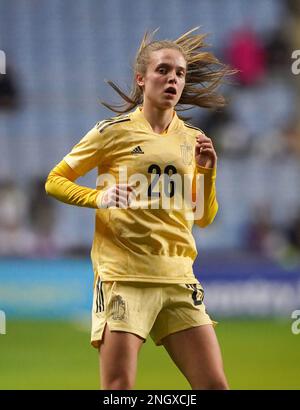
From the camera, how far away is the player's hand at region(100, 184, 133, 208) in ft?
14.8

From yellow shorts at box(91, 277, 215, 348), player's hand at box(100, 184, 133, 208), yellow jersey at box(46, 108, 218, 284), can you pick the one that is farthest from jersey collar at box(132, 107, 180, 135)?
yellow shorts at box(91, 277, 215, 348)

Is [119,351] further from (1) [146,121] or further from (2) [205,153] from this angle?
(1) [146,121]

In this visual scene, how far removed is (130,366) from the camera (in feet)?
14.9

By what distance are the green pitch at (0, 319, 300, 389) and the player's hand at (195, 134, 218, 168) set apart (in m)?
3.68

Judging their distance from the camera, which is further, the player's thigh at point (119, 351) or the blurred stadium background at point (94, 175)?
the blurred stadium background at point (94, 175)

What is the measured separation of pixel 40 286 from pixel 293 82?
5847mm

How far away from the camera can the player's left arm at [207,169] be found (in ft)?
15.8

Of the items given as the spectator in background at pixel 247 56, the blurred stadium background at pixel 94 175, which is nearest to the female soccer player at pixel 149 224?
the blurred stadium background at pixel 94 175

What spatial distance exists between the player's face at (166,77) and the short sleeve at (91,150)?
31 centimetres

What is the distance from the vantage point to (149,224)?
15.6 ft

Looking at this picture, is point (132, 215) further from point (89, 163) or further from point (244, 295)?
point (244, 295)

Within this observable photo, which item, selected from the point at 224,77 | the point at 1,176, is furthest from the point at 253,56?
the point at 224,77

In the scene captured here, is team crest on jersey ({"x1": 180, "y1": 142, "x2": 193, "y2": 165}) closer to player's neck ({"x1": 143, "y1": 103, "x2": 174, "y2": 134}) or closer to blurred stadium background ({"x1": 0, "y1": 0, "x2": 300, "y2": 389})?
player's neck ({"x1": 143, "y1": 103, "x2": 174, "y2": 134})

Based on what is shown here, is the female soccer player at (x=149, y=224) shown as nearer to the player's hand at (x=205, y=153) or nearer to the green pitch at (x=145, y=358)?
the player's hand at (x=205, y=153)
